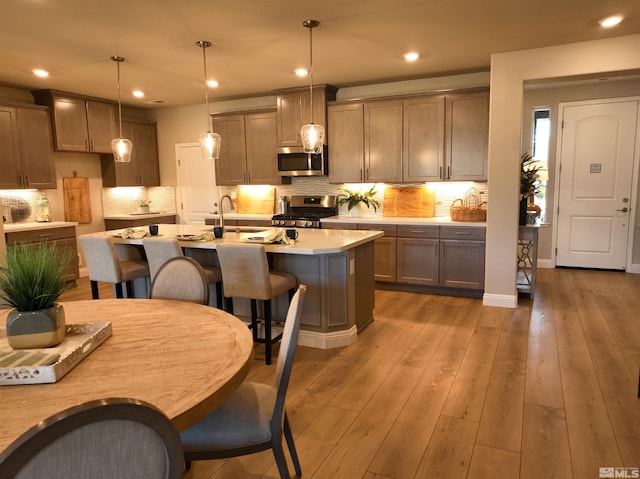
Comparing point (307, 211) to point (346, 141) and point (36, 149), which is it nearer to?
point (346, 141)

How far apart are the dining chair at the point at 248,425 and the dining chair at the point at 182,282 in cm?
70

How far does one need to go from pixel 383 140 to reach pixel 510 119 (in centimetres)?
157

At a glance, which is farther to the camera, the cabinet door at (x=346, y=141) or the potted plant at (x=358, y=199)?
the potted plant at (x=358, y=199)

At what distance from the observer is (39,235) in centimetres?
532

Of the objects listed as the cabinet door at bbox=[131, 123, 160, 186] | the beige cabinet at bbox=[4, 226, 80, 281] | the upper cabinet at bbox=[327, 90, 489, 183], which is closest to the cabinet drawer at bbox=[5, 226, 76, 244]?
the beige cabinet at bbox=[4, 226, 80, 281]

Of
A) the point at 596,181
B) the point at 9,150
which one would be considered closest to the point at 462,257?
the point at 596,181

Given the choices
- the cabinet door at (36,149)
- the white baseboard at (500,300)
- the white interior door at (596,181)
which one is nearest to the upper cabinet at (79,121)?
the cabinet door at (36,149)

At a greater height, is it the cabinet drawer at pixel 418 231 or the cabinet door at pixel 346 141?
the cabinet door at pixel 346 141

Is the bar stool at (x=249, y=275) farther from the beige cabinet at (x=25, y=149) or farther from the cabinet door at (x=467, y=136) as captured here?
the beige cabinet at (x=25, y=149)

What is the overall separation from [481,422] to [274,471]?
1152mm

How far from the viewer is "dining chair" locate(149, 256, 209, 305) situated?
2240 millimetres

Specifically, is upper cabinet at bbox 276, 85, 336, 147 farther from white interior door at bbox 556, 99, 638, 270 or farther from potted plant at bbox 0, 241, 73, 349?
potted plant at bbox 0, 241, 73, 349

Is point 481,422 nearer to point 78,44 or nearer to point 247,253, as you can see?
point 247,253

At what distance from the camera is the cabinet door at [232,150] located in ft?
20.7
